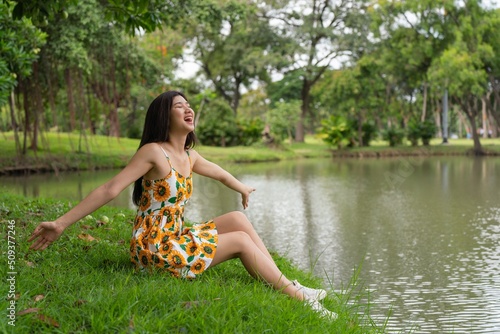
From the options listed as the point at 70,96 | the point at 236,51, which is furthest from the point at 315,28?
the point at 70,96

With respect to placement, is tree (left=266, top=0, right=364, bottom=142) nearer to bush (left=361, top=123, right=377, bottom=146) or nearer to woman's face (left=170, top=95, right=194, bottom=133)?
bush (left=361, top=123, right=377, bottom=146)

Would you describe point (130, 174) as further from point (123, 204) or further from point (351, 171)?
point (351, 171)

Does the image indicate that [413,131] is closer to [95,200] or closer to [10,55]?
[10,55]

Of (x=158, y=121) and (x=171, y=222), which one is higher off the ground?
(x=158, y=121)

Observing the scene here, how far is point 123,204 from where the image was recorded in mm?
13352

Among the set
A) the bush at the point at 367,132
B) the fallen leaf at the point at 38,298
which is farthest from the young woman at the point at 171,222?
the bush at the point at 367,132

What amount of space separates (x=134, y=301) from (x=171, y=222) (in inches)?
37.7

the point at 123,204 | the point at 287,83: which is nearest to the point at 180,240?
the point at 123,204

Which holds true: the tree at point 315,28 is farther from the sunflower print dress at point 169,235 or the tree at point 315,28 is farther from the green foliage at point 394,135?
the sunflower print dress at point 169,235

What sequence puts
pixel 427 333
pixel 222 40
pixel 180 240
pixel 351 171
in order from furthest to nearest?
1. pixel 222 40
2. pixel 351 171
3. pixel 427 333
4. pixel 180 240

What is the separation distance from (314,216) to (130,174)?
24.9ft

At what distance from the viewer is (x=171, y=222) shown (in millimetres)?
4641

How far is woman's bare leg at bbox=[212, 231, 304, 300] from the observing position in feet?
14.9

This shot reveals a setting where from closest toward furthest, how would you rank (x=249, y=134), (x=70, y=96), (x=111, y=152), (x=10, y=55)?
1. (x=10, y=55)
2. (x=70, y=96)
3. (x=111, y=152)
4. (x=249, y=134)
